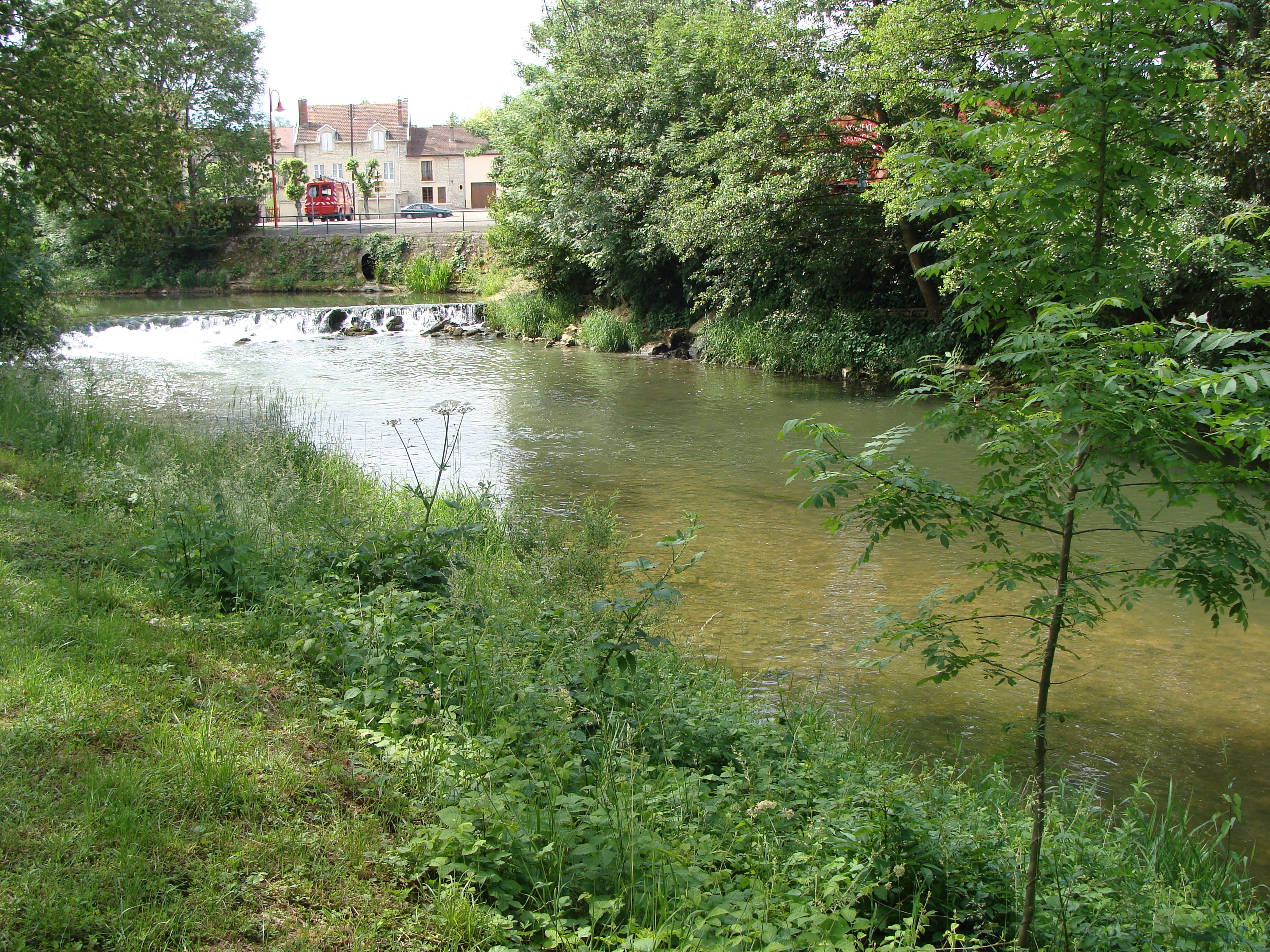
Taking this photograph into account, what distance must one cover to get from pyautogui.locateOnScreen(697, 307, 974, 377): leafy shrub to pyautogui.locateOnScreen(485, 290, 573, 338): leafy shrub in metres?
7.34

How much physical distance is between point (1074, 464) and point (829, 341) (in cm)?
1791

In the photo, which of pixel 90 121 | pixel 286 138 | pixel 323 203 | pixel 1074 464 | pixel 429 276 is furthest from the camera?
pixel 286 138

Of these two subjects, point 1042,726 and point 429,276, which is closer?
point 1042,726

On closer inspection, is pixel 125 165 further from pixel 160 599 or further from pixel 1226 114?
pixel 1226 114

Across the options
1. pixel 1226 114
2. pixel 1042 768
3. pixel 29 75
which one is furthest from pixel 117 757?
pixel 1226 114

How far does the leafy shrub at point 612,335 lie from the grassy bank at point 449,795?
2099cm

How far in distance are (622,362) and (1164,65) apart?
21.4 m

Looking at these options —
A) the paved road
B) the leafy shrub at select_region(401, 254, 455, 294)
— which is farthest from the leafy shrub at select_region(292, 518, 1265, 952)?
the paved road

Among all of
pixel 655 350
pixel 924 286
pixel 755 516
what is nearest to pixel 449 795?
pixel 755 516

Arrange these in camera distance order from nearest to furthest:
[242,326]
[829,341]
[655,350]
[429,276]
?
[829,341]
[655,350]
[242,326]
[429,276]

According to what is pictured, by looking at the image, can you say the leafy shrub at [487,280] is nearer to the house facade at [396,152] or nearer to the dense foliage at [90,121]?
the dense foliage at [90,121]

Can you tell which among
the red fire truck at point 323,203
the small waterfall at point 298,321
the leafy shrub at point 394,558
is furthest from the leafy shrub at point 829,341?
the red fire truck at point 323,203

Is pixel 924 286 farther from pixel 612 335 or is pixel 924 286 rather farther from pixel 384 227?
Answer: pixel 384 227

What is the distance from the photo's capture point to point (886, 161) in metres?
12.5
